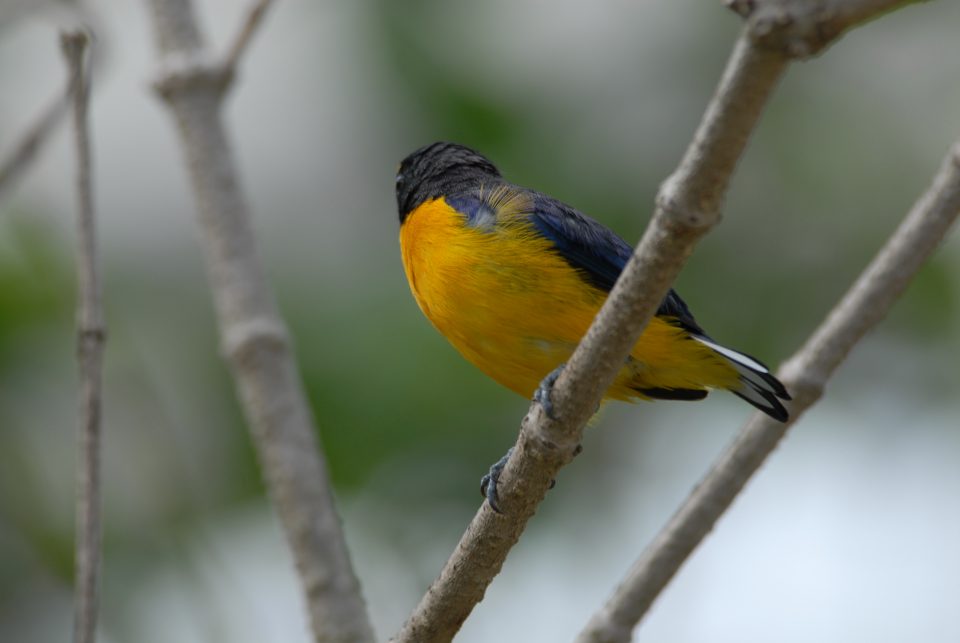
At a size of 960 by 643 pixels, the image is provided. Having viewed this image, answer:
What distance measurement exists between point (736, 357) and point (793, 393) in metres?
0.38

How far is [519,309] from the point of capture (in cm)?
433

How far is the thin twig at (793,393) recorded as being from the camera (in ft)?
11.5

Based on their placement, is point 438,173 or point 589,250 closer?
point 589,250

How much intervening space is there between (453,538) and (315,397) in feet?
3.84

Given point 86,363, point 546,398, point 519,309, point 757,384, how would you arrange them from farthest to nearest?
point 519,309
point 757,384
point 86,363
point 546,398

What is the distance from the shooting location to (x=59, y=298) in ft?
22.1

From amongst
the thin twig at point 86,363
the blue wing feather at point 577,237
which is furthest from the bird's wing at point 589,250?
the thin twig at point 86,363

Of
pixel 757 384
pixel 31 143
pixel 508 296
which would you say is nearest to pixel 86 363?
pixel 31 143

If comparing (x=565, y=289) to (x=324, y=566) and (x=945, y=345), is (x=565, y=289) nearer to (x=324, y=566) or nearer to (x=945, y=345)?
(x=324, y=566)

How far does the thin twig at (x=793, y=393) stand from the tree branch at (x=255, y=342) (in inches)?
32.6

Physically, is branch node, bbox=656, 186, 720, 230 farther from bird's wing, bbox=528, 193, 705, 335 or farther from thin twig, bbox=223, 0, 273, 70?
thin twig, bbox=223, 0, 273, 70

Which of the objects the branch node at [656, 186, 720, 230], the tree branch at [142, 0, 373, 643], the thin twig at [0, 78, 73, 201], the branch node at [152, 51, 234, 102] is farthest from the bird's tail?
the thin twig at [0, 78, 73, 201]

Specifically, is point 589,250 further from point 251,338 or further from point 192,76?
point 192,76

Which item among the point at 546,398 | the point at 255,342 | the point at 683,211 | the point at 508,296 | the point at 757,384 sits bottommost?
the point at 255,342
